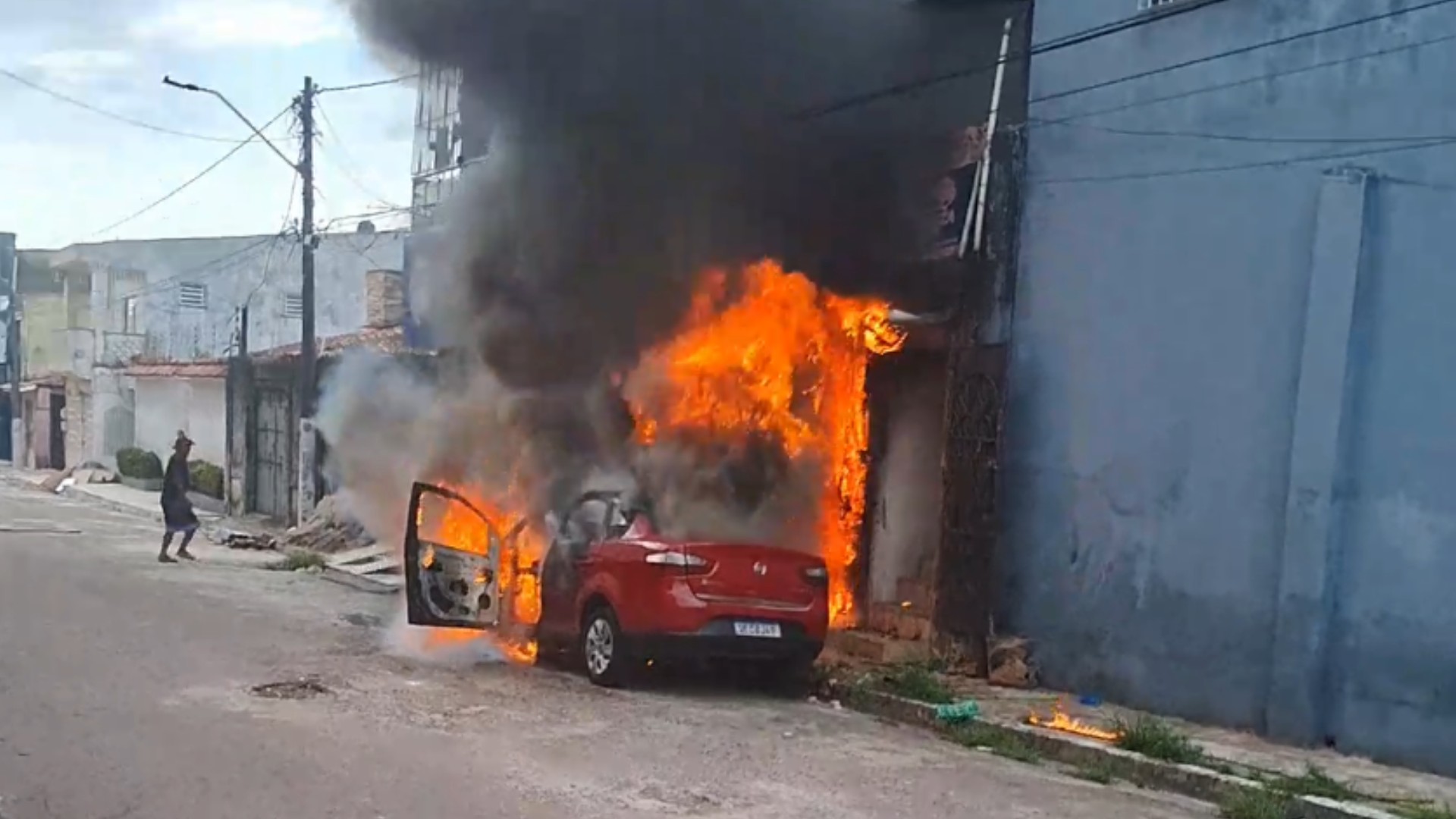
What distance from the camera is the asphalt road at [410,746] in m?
7.07

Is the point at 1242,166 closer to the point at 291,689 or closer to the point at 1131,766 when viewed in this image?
the point at 1131,766

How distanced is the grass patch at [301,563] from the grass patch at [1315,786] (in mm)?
15005

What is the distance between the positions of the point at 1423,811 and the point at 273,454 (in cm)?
2427

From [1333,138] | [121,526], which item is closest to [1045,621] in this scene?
[1333,138]

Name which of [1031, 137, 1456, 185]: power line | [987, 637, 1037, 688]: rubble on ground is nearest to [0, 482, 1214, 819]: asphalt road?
[987, 637, 1037, 688]: rubble on ground

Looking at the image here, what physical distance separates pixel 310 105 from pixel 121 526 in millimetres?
8487

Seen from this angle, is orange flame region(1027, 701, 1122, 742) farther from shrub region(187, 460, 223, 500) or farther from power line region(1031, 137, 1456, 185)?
shrub region(187, 460, 223, 500)

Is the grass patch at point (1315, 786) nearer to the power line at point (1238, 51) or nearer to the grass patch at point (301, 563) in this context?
the power line at point (1238, 51)

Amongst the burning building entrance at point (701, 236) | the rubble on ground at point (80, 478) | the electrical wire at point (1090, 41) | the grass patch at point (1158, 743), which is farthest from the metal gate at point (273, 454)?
the grass patch at point (1158, 743)

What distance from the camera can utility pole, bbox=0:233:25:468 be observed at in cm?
4975

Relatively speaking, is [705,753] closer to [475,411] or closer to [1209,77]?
[1209,77]

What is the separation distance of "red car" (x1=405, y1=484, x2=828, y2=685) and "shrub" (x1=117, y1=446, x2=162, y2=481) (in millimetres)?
26637

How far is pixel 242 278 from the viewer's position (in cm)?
4556

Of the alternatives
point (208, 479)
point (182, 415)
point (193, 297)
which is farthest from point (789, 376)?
point (193, 297)
